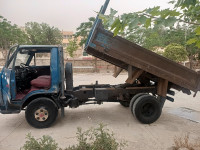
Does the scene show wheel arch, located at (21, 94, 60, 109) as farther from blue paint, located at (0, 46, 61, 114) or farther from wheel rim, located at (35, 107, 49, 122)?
wheel rim, located at (35, 107, 49, 122)

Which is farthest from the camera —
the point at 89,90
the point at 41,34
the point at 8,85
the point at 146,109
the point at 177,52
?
the point at 41,34

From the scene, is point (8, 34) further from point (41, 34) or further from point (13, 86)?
point (13, 86)

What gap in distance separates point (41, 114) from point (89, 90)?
1395 mm

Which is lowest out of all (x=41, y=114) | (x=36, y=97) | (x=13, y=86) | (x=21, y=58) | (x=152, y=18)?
(x=41, y=114)

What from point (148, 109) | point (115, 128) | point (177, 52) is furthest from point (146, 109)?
point (177, 52)

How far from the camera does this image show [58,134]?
4.20 m

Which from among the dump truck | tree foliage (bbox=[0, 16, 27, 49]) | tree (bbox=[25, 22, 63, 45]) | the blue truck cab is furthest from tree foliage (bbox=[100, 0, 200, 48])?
tree (bbox=[25, 22, 63, 45])

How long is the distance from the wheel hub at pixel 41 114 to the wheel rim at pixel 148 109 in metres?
2.54

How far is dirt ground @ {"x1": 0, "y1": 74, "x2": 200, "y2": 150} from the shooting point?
3783 mm

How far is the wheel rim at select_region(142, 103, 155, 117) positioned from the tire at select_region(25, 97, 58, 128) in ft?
7.70

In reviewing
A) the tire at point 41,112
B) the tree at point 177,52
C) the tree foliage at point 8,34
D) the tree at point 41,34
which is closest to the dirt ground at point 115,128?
the tire at point 41,112

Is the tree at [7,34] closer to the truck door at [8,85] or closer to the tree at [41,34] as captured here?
the tree at [41,34]

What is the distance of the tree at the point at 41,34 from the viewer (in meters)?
32.8

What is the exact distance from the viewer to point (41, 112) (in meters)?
4.51
